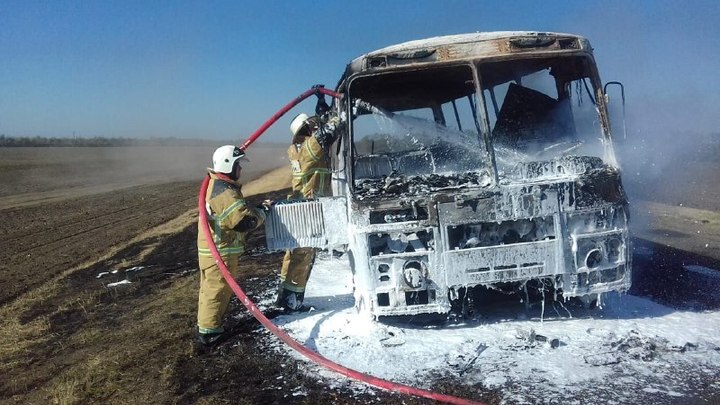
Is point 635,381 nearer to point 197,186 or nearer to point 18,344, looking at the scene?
point 18,344

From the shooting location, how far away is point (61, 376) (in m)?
4.65

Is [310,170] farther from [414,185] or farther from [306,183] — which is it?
[414,185]

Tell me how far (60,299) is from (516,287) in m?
5.75

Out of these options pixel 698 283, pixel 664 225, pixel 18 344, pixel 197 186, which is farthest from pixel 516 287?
pixel 197 186

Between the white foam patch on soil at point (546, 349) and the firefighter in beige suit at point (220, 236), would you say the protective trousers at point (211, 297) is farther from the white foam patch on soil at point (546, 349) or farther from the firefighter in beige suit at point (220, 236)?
the white foam patch on soil at point (546, 349)

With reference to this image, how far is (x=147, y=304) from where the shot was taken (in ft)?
21.8

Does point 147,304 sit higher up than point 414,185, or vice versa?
point 414,185

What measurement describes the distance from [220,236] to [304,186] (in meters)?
1.33

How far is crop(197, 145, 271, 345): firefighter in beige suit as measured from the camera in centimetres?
499

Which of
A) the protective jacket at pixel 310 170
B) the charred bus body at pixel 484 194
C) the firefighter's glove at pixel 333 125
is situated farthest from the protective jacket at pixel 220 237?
the firefighter's glove at pixel 333 125

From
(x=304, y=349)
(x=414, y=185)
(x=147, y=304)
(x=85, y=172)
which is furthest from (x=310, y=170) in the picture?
(x=85, y=172)

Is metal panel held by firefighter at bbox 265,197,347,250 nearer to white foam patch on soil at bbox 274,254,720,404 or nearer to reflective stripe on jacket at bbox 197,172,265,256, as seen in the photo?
reflective stripe on jacket at bbox 197,172,265,256

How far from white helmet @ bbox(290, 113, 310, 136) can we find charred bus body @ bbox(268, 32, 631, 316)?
92 centimetres

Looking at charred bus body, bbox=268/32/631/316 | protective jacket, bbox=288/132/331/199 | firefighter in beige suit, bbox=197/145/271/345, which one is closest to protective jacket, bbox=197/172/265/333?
firefighter in beige suit, bbox=197/145/271/345
